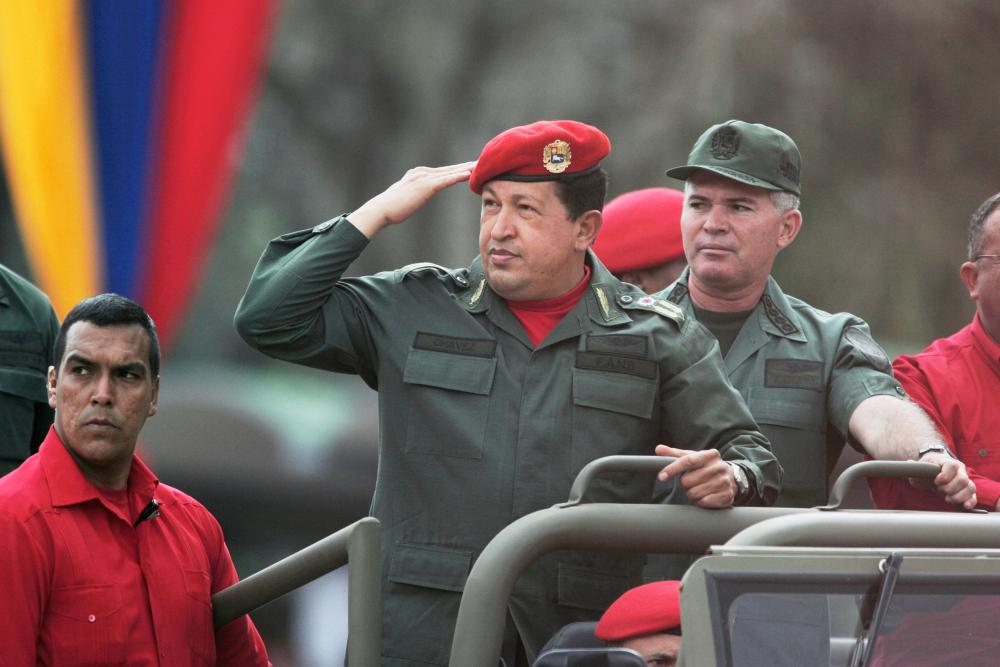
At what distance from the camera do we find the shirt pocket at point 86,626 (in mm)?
2621

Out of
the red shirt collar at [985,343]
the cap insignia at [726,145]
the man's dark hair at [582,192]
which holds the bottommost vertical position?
the red shirt collar at [985,343]

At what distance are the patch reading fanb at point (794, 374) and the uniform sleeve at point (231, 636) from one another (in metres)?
1.19

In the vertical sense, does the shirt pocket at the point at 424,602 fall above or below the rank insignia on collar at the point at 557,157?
below

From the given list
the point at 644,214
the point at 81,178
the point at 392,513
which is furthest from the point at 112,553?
the point at 81,178

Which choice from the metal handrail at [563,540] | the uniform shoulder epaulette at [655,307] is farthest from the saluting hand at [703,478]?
the uniform shoulder epaulette at [655,307]

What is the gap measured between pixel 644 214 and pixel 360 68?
119 inches

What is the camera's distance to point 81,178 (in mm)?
6848

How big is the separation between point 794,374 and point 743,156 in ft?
1.63

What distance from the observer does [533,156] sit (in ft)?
10.5

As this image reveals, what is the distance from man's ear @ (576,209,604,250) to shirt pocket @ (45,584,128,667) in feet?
3.56

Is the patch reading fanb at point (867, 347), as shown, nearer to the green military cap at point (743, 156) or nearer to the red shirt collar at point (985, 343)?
the red shirt collar at point (985, 343)

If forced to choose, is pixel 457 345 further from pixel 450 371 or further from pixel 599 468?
pixel 599 468

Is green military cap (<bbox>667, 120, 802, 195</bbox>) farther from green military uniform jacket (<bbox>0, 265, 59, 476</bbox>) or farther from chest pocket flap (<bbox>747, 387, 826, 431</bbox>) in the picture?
green military uniform jacket (<bbox>0, 265, 59, 476</bbox>)

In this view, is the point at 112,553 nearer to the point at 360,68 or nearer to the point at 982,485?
the point at 982,485
